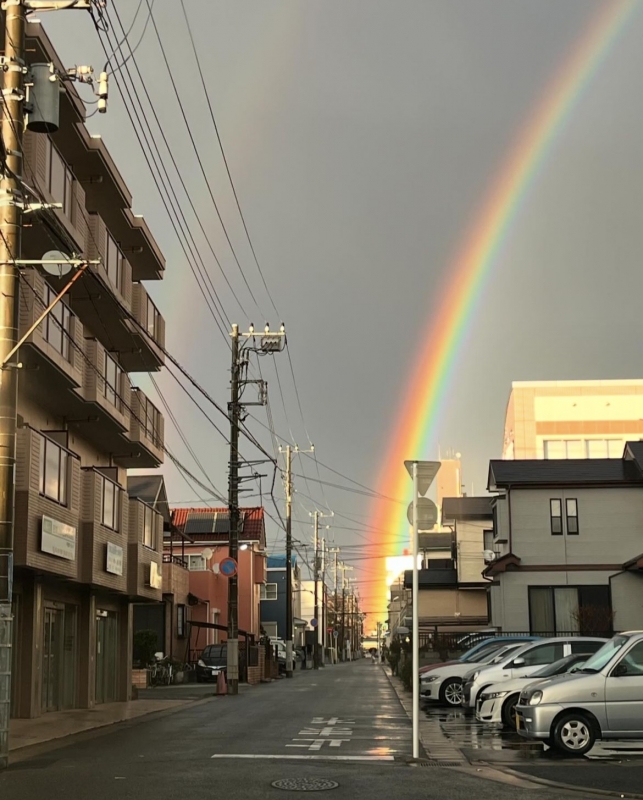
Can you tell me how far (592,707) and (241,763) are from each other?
4.92m

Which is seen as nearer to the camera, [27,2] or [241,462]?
[27,2]

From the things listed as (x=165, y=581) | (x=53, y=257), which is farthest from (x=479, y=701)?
(x=165, y=581)

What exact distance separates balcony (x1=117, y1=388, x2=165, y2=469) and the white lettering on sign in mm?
12308

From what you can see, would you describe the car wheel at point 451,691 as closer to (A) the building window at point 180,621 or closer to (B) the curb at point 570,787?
(B) the curb at point 570,787

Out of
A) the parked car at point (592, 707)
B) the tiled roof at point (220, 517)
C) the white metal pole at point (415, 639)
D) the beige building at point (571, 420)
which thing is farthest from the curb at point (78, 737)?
the beige building at point (571, 420)

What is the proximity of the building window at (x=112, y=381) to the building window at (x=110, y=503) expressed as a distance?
2.24 meters

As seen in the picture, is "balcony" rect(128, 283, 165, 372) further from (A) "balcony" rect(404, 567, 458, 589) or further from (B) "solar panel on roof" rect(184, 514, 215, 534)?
(B) "solar panel on roof" rect(184, 514, 215, 534)

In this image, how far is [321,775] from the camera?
469 inches

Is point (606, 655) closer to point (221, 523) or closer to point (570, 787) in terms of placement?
point (570, 787)

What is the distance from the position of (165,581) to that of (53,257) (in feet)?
105

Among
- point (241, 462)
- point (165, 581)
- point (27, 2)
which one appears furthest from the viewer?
point (165, 581)

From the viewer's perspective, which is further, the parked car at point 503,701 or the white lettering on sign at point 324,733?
the parked car at point 503,701

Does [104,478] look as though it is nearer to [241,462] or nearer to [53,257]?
[241,462]

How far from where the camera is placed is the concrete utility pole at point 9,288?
1356cm
